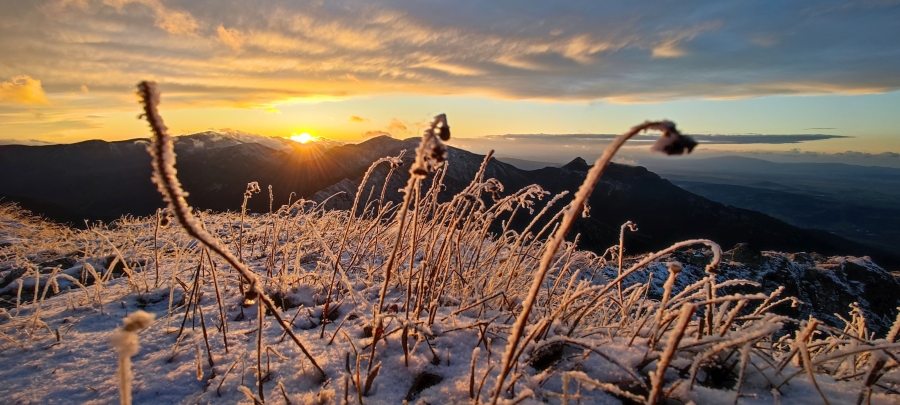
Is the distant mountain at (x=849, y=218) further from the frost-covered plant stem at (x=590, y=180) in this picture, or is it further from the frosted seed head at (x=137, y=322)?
the frosted seed head at (x=137, y=322)

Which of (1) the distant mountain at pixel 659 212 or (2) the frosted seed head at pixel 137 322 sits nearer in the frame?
(2) the frosted seed head at pixel 137 322

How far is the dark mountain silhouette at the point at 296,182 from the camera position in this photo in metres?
65.6

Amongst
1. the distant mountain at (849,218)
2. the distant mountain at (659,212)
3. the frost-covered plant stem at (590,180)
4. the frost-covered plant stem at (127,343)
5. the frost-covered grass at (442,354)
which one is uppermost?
the frost-covered plant stem at (590,180)

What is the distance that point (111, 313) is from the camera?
8.00ft

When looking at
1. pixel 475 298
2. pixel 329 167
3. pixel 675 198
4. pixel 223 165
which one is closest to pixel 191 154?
pixel 223 165

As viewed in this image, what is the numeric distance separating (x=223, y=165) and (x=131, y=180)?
14633mm

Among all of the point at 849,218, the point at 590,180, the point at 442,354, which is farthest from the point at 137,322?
the point at 849,218

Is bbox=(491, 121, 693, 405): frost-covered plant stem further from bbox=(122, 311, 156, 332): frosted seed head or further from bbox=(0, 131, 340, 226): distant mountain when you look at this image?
bbox=(0, 131, 340, 226): distant mountain

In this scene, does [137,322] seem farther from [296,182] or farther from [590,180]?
[296,182]

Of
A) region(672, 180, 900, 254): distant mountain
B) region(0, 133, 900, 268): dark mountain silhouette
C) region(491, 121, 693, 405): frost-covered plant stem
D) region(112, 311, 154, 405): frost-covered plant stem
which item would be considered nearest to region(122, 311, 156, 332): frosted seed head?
region(112, 311, 154, 405): frost-covered plant stem

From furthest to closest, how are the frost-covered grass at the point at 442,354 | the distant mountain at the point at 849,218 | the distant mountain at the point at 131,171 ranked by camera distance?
the distant mountain at the point at 849,218
the distant mountain at the point at 131,171
the frost-covered grass at the point at 442,354

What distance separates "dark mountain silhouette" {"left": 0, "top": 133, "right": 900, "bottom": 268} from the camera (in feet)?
215

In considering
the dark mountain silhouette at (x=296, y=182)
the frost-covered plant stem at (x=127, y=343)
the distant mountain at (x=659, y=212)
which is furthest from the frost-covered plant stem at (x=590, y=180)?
the distant mountain at (x=659, y=212)

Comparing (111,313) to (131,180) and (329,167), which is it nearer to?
(329,167)
